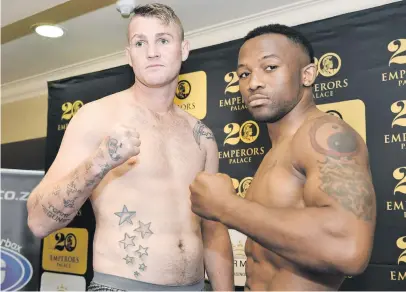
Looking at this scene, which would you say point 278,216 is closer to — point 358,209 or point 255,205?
point 255,205

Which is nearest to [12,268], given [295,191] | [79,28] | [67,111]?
[67,111]

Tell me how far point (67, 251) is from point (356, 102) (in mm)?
2067

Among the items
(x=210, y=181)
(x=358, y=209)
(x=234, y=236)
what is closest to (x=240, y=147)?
(x=234, y=236)

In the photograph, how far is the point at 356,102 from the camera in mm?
2092

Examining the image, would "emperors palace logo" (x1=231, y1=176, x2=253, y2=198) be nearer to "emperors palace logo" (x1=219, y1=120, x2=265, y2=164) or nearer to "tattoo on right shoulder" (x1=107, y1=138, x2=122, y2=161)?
"emperors palace logo" (x1=219, y1=120, x2=265, y2=164)

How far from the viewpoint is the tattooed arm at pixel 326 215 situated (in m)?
0.99

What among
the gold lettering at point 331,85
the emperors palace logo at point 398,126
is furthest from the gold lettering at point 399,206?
the gold lettering at point 331,85

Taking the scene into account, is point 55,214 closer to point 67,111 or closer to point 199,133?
point 199,133

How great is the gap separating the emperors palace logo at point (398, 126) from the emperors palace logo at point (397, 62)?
0.10 m

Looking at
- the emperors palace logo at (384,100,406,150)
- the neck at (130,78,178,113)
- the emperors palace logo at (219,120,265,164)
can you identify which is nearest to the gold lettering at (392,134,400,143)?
the emperors palace logo at (384,100,406,150)

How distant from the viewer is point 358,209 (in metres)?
1.03

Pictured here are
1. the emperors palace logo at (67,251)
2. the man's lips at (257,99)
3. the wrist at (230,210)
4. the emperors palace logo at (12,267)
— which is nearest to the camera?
the wrist at (230,210)

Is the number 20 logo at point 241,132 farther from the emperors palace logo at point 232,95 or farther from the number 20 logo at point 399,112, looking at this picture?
the number 20 logo at point 399,112

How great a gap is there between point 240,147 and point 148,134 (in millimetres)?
995
